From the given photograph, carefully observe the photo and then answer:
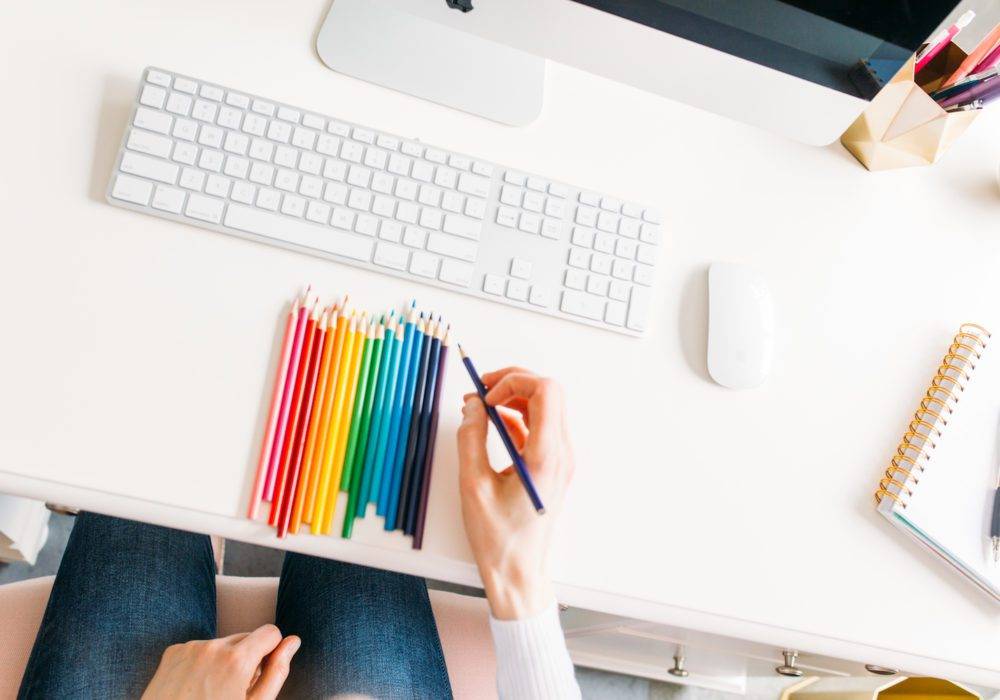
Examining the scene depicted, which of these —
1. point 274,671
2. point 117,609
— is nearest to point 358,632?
point 274,671

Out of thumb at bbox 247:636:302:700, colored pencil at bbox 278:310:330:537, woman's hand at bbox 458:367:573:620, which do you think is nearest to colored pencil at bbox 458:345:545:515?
woman's hand at bbox 458:367:573:620

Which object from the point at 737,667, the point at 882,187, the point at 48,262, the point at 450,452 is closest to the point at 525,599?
the point at 450,452

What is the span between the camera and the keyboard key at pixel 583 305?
64cm

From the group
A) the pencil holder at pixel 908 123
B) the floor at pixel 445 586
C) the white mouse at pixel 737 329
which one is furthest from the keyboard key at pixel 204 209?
the floor at pixel 445 586

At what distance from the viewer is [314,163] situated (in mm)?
608

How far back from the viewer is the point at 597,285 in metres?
0.65

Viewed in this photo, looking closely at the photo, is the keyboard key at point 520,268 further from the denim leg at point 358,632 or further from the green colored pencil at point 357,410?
the denim leg at point 358,632

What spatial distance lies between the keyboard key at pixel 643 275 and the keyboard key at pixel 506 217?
0.12 metres

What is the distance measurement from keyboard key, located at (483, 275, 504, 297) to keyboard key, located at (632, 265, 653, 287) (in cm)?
13

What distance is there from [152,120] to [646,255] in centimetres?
43

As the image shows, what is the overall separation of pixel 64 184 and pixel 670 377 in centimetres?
53

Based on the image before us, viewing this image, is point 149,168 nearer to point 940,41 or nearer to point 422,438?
point 422,438

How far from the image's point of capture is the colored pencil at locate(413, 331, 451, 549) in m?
0.56

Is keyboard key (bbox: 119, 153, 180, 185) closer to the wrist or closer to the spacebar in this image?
the spacebar
